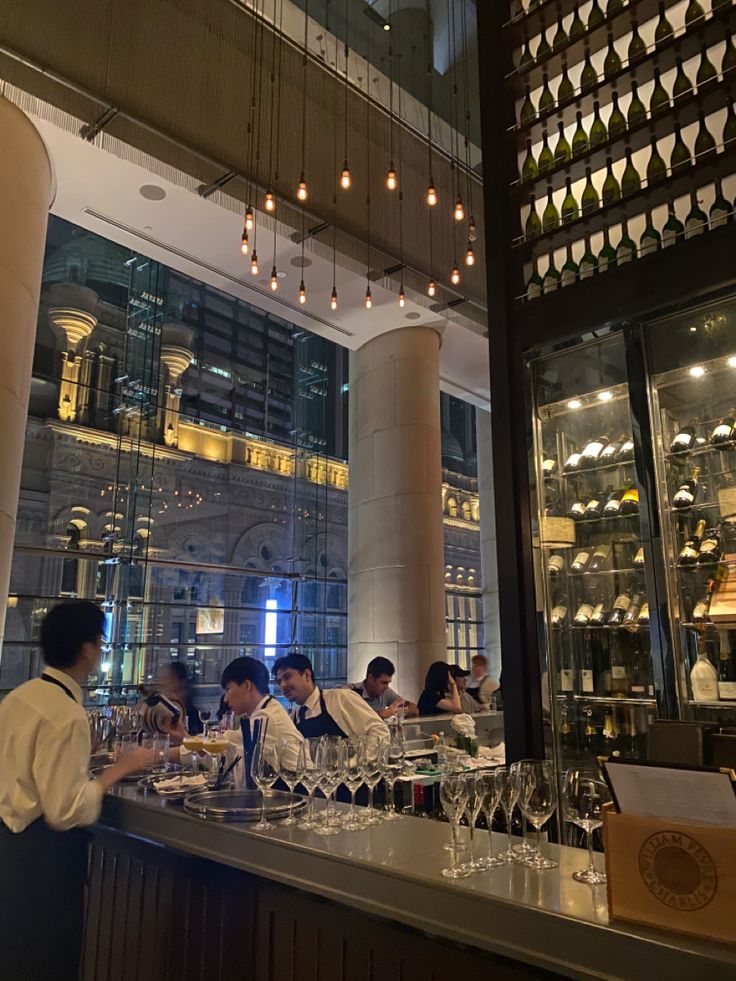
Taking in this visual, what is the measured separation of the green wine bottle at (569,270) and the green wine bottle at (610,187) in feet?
0.85

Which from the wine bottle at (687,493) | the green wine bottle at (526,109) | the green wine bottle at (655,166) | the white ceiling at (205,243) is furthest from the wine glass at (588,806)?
the white ceiling at (205,243)

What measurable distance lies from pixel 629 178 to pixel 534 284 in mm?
559

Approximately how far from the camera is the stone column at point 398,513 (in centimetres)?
815

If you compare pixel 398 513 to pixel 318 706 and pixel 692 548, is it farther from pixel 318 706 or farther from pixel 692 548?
pixel 692 548

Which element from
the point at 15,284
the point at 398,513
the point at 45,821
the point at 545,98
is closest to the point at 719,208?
the point at 545,98

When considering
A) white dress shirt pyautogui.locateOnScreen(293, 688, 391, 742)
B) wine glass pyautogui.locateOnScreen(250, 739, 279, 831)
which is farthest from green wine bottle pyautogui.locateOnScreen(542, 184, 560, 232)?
white dress shirt pyautogui.locateOnScreen(293, 688, 391, 742)

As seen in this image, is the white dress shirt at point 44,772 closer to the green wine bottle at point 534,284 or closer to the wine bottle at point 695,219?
the green wine bottle at point 534,284

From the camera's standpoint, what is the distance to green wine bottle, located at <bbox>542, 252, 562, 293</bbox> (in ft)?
11.3

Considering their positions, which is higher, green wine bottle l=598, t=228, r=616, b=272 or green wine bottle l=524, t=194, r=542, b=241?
green wine bottle l=524, t=194, r=542, b=241

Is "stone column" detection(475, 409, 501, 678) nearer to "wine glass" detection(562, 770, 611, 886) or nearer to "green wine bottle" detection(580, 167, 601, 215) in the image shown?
"green wine bottle" detection(580, 167, 601, 215)

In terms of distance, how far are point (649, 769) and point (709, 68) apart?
2.75 m

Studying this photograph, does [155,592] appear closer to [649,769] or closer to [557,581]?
[557,581]

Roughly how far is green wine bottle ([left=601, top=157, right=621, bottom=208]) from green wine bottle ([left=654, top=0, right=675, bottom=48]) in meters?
0.46

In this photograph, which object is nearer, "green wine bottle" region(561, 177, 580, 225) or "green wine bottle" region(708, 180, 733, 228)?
"green wine bottle" region(708, 180, 733, 228)
